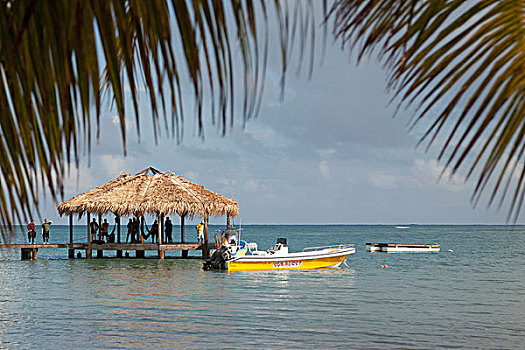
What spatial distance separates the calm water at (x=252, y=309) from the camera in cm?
1330

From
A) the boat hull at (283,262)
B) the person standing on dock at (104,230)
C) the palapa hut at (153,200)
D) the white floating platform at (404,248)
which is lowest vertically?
the white floating platform at (404,248)

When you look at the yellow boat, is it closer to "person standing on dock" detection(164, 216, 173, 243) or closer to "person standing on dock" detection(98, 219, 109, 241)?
"person standing on dock" detection(164, 216, 173, 243)

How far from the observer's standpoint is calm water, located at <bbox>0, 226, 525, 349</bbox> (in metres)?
13.3

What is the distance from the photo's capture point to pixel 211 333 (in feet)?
44.8

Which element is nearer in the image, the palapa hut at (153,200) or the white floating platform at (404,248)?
the palapa hut at (153,200)

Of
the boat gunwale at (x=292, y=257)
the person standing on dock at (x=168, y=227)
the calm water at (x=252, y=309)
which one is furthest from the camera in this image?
the person standing on dock at (x=168, y=227)

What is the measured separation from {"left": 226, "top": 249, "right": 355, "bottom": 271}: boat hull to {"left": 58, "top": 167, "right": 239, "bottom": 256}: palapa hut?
4.75 meters

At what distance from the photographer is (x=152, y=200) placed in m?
30.0

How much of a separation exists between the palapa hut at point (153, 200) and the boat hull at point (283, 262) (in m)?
4.75

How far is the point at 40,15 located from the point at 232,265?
2551 centimetres

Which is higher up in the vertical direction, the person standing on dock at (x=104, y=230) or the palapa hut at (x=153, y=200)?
the palapa hut at (x=153, y=200)

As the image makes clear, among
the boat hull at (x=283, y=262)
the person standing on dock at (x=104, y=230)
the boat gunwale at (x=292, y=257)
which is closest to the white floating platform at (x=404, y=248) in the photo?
the boat gunwale at (x=292, y=257)

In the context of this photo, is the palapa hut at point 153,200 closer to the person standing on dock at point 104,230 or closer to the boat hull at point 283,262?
the person standing on dock at point 104,230

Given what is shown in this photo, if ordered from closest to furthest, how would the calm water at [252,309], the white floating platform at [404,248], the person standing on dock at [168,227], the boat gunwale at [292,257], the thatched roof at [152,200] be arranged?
the calm water at [252,309] < the boat gunwale at [292,257] < the thatched roof at [152,200] < the person standing on dock at [168,227] < the white floating platform at [404,248]
